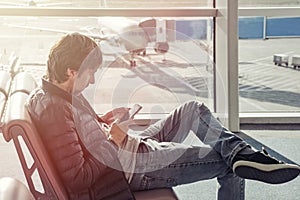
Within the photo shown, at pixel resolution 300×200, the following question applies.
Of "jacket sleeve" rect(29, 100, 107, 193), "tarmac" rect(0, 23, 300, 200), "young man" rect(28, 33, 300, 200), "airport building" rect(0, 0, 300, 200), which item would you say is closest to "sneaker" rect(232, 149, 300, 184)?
"young man" rect(28, 33, 300, 200)

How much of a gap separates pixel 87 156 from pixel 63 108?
22 cm

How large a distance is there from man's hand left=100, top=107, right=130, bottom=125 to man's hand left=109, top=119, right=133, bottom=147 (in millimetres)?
61

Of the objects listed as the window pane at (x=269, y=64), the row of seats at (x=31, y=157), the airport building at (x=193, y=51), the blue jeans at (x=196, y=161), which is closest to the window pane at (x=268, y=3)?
the airport building at (x=193, y=51)

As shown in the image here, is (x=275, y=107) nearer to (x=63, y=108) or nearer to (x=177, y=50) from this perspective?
(x=177, y=50)

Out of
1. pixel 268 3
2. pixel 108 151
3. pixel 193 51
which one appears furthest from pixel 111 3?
pixel 108 151

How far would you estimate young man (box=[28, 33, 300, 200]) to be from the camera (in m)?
1.58

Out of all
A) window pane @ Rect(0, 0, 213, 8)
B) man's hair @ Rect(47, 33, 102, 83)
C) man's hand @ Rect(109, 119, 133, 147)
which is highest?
window pane @ Rect(0, 0, 213, 8)

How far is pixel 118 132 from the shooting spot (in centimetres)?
183

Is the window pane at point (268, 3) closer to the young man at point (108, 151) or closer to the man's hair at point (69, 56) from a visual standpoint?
the young man at point (108, 151)

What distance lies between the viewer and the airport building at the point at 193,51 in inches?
139

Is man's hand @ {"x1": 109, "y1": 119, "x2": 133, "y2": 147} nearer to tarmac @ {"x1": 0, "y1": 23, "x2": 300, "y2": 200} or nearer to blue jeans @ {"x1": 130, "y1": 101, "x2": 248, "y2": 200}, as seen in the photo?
blue jeans @ {"x1": 130, "y1": 101, "x2": 248, "y2": 200}

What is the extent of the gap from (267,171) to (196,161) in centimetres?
30

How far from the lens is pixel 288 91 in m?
4.27

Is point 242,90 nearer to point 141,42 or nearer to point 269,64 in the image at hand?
point 269,64
